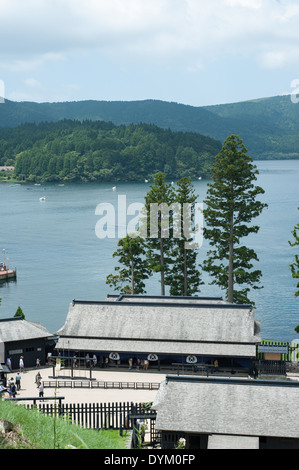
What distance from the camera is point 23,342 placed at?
4422 cm

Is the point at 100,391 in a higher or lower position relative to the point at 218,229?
lower

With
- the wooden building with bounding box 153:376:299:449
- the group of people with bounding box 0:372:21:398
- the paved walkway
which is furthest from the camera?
the paved walkway

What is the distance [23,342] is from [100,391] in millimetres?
8944

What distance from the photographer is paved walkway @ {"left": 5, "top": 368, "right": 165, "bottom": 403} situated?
35.4 m

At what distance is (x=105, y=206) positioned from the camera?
Answer: 175 metres

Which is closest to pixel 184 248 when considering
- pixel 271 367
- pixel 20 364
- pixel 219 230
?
pixel 219 230

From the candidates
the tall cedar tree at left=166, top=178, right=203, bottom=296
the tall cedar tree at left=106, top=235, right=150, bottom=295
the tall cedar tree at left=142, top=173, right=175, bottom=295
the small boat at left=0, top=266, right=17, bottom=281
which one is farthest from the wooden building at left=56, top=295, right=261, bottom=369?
the small boat at left=0, top=266, right=17, bottom=281

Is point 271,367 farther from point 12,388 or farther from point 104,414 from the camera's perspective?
point 104,414

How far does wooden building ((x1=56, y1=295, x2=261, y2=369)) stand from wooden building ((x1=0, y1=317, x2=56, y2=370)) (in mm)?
1287

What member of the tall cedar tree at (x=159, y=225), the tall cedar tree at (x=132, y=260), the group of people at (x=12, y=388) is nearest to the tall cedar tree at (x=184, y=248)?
the tall cedar tree at (x=159, y=225)

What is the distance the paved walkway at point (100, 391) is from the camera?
35375 mm

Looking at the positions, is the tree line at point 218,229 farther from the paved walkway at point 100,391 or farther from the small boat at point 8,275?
the small boat at point 8,275

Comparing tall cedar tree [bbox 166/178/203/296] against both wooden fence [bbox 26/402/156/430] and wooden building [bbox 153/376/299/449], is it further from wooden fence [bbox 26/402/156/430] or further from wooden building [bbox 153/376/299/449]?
wooden building [bbox 153/376/299/449]
